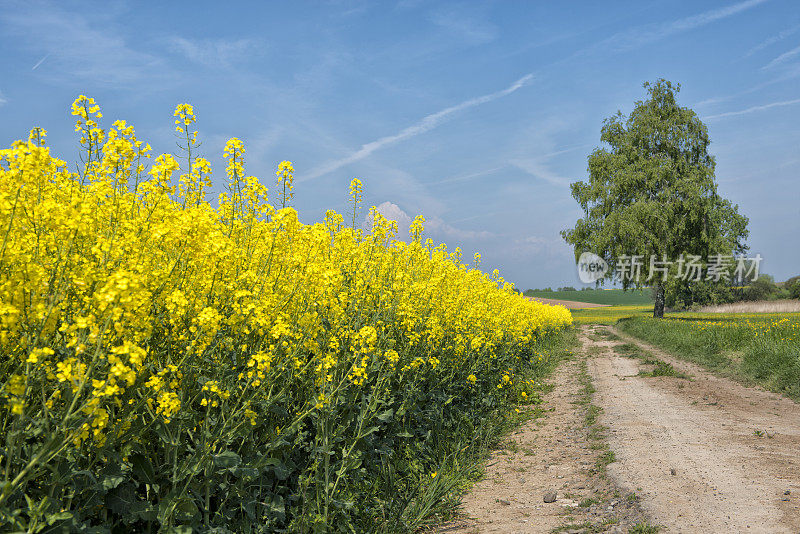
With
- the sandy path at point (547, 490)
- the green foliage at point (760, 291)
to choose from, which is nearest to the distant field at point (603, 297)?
the green foliage at point (760, 291)

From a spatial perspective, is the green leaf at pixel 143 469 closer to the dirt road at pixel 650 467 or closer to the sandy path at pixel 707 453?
the dirt road at pixel 650 467

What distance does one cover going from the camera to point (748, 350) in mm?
13125

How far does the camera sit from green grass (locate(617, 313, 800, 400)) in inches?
429

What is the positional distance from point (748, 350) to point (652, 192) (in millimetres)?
22260

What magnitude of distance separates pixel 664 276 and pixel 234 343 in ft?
108

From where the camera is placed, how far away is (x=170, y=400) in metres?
2.49

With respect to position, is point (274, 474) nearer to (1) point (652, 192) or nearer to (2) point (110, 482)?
(2) point (110, 482)

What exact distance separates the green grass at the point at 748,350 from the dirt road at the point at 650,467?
106cm

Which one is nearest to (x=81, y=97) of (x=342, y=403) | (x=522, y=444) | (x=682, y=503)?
(x=342, y=403)

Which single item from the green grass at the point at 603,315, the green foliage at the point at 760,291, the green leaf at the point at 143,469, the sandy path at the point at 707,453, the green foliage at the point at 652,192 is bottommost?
the green grass at the point at 603,315

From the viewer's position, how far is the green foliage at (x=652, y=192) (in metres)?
30.8

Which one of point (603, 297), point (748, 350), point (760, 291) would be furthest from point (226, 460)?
point (603, 297)

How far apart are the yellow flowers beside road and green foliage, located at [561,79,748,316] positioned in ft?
97.0

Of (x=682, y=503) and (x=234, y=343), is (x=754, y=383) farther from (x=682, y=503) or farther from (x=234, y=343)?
(x=234, y=343)
